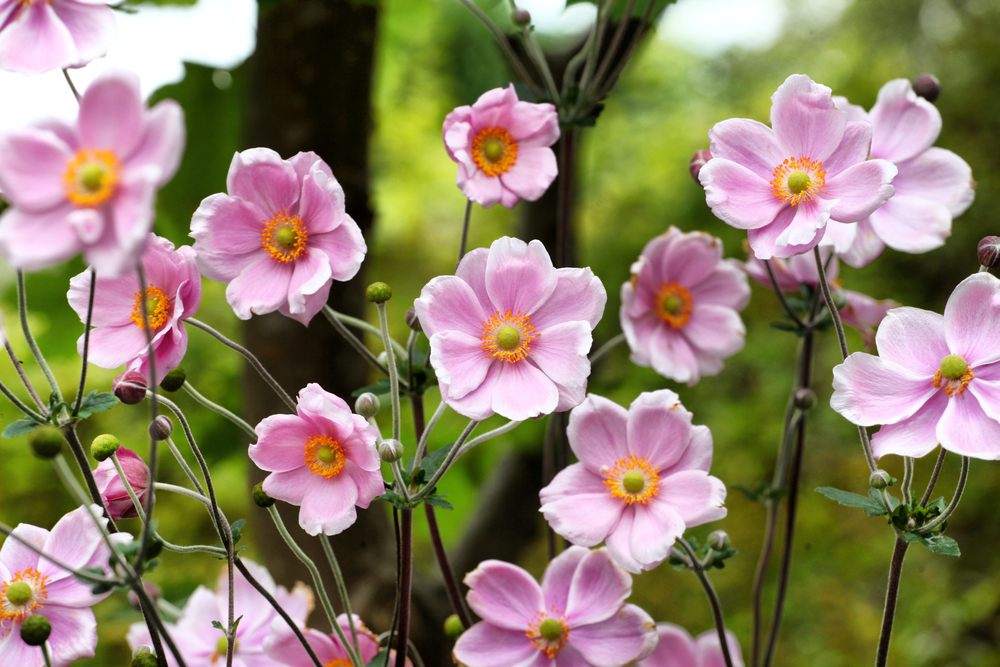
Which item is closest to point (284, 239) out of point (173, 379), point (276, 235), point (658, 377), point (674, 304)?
point (276, 235)

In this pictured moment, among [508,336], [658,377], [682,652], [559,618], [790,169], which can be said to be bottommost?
[658,377]

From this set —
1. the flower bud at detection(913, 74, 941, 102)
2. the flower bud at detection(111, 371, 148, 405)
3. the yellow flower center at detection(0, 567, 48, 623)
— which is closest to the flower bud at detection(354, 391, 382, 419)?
the flower bud at detection(111, 371, 148, 405)

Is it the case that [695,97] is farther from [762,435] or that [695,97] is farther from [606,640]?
[606,640]

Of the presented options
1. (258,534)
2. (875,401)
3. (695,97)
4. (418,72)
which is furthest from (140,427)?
(695,97)

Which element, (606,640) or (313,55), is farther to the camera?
(313,55)

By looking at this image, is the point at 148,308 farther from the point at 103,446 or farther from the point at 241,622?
the point at 241,622
